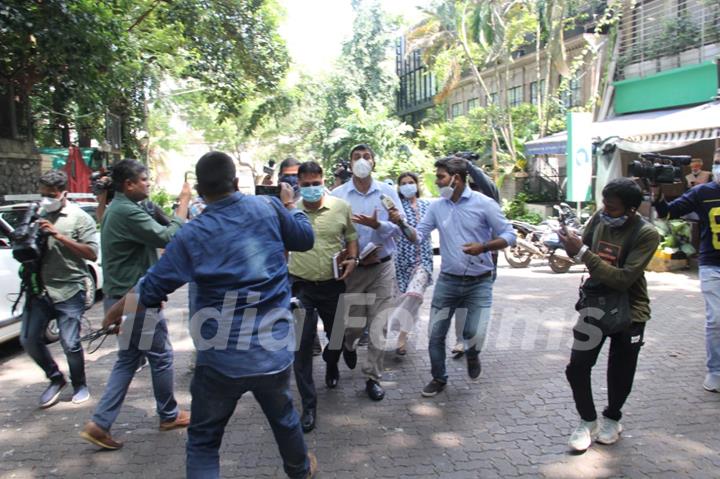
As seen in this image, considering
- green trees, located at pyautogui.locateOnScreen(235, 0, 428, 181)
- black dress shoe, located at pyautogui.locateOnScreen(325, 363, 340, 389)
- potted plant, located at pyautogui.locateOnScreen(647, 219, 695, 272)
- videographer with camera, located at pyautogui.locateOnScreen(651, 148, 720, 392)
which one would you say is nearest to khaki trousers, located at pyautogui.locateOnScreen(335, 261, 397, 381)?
black dress shoe, located at pyautogui.locateOnScreen(325, 363, 340, 389)

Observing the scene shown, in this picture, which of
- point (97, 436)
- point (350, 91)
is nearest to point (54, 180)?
point (97, 436)

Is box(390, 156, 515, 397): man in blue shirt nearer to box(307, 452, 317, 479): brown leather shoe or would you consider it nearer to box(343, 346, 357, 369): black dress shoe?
box(343, 346, 357, 369): black dress shoe

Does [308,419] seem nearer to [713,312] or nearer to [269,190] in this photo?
[269,190]

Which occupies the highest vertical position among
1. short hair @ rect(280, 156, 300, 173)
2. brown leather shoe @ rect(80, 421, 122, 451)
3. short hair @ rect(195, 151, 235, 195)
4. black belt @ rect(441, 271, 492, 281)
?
short hair @ rect(280, 156, 300, 173)

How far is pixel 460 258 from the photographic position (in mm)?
4469

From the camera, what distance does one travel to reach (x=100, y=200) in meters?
4.59

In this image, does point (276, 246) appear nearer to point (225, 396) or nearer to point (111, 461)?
point (225, 396)

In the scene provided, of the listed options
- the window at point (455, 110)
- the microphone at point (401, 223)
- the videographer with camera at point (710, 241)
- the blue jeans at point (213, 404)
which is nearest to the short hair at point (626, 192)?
the videographer with camera at point (710, 241)

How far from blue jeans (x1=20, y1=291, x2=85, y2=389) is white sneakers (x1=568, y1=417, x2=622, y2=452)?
138 inches

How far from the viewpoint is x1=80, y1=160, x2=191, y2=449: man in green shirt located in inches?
144

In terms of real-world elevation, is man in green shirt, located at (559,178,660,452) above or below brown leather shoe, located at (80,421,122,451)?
above

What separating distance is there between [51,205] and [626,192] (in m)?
3.88

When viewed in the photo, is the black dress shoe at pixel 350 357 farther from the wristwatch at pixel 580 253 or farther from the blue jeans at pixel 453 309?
the wristwatch at pixel 580 253

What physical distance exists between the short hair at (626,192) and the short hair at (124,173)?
2.87m
